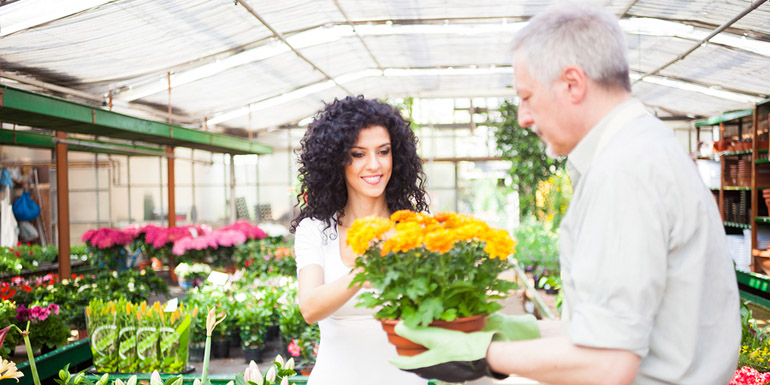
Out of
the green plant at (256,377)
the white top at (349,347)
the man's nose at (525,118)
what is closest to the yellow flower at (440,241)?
the man's nose at (525,118)

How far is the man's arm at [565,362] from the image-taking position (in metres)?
0.82

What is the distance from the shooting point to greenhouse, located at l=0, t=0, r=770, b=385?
0.87 m

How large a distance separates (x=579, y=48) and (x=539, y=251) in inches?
340

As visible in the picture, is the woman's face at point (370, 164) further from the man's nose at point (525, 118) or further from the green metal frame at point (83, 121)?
the green metal frame at point (83, 121)

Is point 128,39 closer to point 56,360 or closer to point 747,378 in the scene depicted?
point 56,360

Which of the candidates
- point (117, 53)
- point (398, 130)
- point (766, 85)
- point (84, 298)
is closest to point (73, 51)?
point (117, 53)

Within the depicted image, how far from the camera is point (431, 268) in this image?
1048 mm

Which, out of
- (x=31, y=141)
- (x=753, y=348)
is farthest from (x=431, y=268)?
(x=31, y=141)

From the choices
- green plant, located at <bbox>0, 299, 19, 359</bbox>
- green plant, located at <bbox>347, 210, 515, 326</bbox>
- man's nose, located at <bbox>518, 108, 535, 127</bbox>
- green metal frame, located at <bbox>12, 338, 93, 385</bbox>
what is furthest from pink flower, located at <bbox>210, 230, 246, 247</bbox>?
man's nose, located at <bbox>518, 108, 535, 127</bbox>

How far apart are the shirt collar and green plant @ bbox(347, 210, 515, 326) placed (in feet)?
0.77

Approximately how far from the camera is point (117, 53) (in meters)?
6.24

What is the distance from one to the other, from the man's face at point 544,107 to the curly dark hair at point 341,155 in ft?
2.84

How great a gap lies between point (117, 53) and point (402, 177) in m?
5.27

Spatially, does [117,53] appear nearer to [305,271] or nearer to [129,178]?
[305,271]
